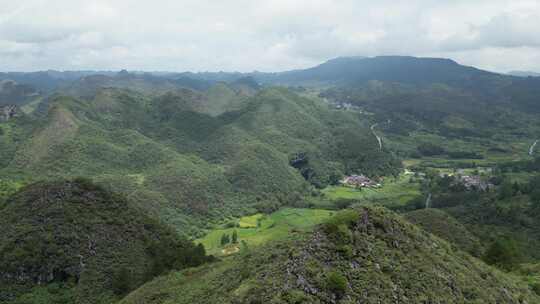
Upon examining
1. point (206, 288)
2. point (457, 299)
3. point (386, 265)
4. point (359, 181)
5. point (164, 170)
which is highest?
point (386, 265)

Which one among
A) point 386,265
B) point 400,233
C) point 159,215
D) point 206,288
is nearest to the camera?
point 386,265

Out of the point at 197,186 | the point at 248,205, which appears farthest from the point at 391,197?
the point at 197,186

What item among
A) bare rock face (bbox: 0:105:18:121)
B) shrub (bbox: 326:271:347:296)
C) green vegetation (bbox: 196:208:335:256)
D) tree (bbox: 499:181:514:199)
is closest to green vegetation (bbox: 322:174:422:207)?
green vegetation (bbox: 196:208:335:256)

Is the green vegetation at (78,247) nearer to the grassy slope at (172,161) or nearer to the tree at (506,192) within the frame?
the grassy slope at (172,161)

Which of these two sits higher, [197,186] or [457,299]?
[457,299]

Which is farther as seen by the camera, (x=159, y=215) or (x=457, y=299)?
(x=159, y=215)

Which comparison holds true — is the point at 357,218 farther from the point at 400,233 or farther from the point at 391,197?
the point at 391,197
